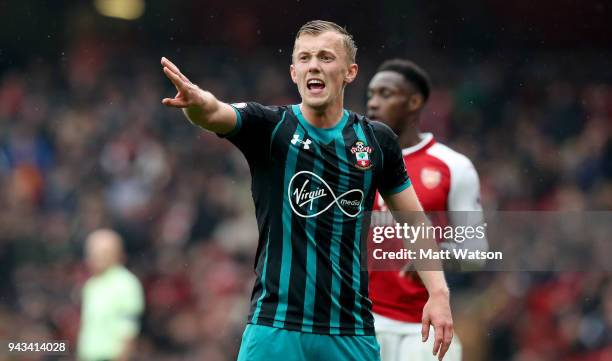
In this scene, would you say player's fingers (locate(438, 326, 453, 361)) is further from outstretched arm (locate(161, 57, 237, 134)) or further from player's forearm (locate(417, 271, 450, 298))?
outstretched arm (locate(161, 57, 237, 134))

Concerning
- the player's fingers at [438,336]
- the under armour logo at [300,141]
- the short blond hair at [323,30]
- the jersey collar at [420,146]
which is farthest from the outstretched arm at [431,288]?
the jersey collar at [420,146]

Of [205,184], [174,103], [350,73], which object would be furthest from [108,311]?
[174,103]

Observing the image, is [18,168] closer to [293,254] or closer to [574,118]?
[574,118]

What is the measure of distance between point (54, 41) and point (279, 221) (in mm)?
12290

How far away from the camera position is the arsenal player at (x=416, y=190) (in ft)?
19.0

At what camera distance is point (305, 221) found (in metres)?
4.23

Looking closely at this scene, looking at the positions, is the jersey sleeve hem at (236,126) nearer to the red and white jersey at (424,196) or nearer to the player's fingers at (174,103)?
the player's fingers at (174,103)

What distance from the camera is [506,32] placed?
15383mm

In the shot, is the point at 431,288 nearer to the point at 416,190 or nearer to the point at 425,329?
the point at 425,329

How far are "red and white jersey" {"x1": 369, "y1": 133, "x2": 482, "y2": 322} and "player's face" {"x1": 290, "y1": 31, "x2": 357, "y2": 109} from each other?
4.98ft

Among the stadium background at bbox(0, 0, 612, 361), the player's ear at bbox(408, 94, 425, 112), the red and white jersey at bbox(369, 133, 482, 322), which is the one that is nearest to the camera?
the red and white jersey at bbox(369, 133, 482, 322)

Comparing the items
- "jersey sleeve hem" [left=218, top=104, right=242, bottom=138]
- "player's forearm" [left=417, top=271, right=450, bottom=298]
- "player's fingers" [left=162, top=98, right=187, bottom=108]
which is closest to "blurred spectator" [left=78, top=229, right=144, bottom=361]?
"player's forearm" [left=417, top=271, right=450, bottom=298]

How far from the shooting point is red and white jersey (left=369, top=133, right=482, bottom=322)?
5777 millimetres

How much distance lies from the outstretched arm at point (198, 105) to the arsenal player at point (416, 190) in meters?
1.92
